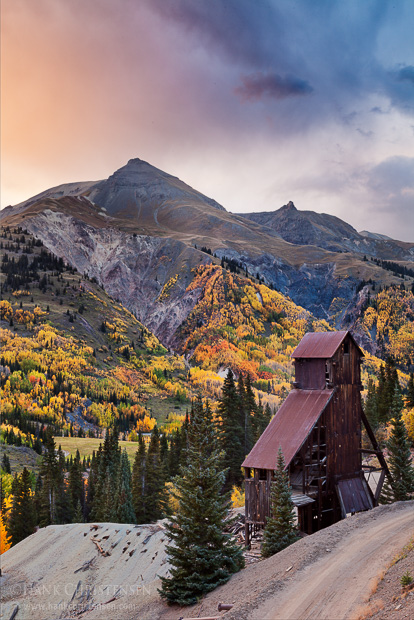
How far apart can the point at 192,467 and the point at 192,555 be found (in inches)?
138

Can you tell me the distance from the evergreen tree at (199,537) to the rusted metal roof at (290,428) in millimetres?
7872

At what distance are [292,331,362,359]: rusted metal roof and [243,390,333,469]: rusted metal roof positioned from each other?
7.85 feet

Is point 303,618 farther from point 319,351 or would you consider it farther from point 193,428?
point 319,351

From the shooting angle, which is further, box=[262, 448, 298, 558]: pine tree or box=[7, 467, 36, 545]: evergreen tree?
box=[7, 467, 36, 545]: evergreen tree

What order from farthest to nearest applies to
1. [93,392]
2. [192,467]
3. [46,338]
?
[46,338]
[93,392]
[192,467]

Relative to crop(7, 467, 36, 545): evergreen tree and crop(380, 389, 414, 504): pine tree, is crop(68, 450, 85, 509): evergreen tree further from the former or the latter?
crop(380, 389, 414, 504): pine tree

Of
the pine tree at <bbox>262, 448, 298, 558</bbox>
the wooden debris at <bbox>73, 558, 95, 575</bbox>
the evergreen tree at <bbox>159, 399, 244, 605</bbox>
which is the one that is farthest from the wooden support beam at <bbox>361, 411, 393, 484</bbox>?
the wooden debris at <bbox>73, 558, 95, 575</bbox>

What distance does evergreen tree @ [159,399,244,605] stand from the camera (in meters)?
20.9

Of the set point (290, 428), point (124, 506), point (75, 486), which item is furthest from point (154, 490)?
point (290, 428)

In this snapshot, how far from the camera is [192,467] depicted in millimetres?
22594

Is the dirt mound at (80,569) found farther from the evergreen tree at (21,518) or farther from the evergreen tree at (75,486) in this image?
the evergreen tree at (75,486)

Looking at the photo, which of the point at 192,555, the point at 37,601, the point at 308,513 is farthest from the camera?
the point at 37,601

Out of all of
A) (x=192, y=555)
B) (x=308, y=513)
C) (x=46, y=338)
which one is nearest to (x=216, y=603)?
(x=192, y=555)

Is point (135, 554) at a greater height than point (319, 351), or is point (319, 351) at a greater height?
point (319, 351)
